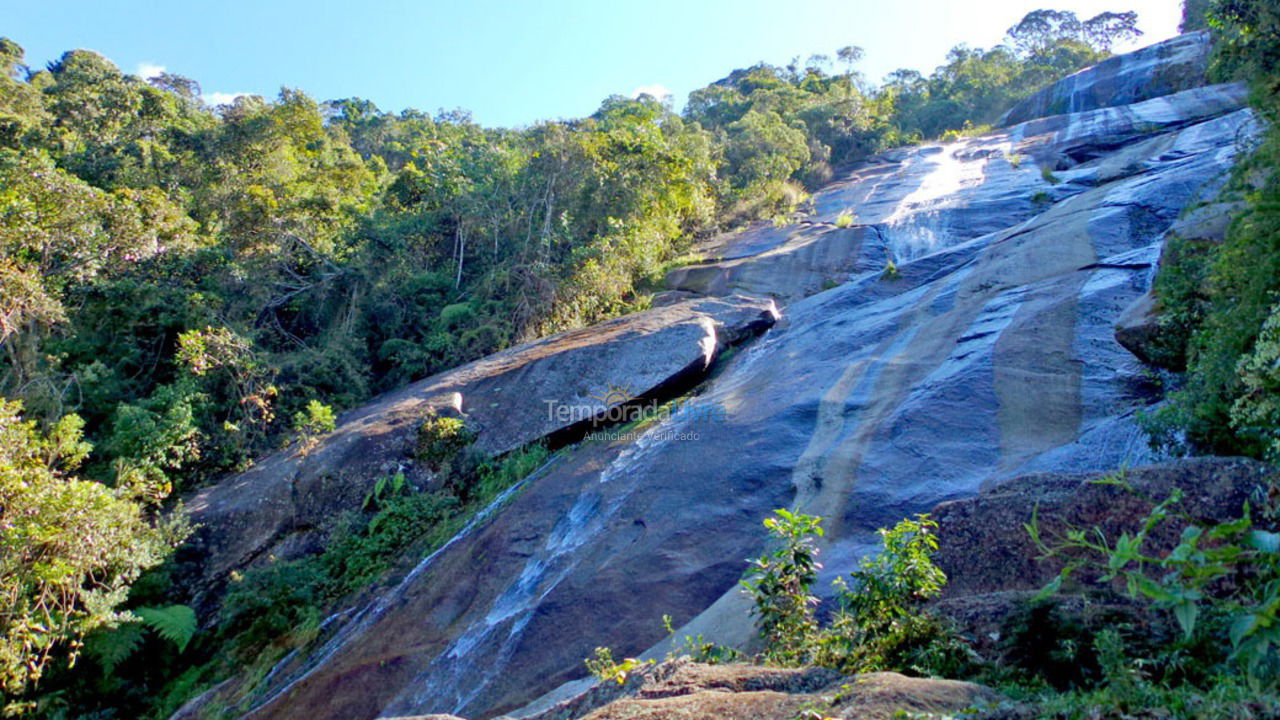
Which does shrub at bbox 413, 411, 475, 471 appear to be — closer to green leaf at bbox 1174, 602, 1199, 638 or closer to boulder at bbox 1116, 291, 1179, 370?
boulder at bbox 1116, 291, 1179, 370

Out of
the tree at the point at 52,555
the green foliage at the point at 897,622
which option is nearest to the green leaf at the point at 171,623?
the tree at the point at 52,555

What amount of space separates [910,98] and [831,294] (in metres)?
30.9

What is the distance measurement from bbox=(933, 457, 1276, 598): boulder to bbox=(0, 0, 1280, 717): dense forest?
501 mm

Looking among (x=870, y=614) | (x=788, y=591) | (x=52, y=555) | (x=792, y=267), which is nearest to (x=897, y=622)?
(x=870, y=614)

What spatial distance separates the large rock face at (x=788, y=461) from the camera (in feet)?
24.3

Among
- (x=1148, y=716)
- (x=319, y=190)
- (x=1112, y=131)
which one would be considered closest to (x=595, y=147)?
(x=319, y=190)

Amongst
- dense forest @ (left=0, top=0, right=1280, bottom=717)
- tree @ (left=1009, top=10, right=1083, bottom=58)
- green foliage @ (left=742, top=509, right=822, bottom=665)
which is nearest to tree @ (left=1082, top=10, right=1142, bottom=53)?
tree @ (left=1009, top=10, right=1083, bottom=58)

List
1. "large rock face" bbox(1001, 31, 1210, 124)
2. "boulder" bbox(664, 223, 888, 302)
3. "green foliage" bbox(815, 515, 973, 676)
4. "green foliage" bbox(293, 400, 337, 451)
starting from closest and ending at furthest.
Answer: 1. "green foliage" bbox(815, 515, 973, 676)
2. "green foliage" bbox(293, 400, 337, 451)
3. "boulder" bbox(664, 223, 888, 302)
4. "large rock face" bbox(1001, 31, 1210, 124)

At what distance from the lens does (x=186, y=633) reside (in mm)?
9828

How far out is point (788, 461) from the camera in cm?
880

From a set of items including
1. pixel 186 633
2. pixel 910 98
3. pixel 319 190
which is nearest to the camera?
pixel 186 633

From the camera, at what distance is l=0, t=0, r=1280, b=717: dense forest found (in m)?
7.68

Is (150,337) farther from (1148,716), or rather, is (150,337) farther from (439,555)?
(1148,716)

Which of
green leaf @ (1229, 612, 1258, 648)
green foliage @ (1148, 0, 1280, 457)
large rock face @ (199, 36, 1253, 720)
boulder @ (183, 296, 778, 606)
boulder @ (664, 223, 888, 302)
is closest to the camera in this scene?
green leaf @ (1229, 612, 1258, 648)
